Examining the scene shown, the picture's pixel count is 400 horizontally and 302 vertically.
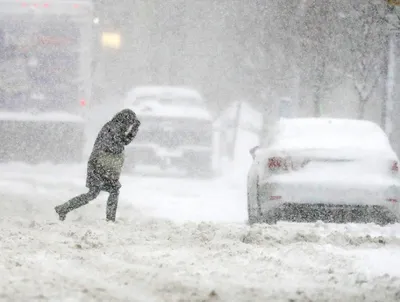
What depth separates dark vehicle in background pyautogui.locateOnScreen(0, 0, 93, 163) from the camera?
18.3 metres

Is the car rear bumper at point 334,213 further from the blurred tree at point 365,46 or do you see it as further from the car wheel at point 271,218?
the blurred tree at point 365,46

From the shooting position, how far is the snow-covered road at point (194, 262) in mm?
5914

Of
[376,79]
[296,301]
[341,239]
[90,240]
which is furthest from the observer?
[376,79]

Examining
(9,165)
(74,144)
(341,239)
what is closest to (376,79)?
(74,144)

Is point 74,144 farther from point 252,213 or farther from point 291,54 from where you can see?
point 252,213

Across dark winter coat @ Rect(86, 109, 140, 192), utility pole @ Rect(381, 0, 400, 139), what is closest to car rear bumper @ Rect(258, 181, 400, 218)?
dark winter coat @ Rect(86, 109, 140, 192)

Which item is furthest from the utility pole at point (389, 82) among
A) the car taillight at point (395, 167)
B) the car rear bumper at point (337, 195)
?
the car rear bumper at point (337, 195)

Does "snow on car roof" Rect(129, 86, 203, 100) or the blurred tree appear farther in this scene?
the blurred tree

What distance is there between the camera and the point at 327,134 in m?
10.6

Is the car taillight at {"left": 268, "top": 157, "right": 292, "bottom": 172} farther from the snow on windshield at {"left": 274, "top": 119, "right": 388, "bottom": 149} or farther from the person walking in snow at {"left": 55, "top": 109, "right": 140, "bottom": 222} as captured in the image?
the person walking in snow at {"left": 55, "top": 109, "right": 140, "bottom": 222}

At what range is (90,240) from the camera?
26.3 ft

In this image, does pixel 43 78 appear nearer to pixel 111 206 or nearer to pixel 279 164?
pixel 111 206

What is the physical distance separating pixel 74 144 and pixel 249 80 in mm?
13759

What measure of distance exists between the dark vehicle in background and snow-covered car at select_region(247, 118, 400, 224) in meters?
8.94
